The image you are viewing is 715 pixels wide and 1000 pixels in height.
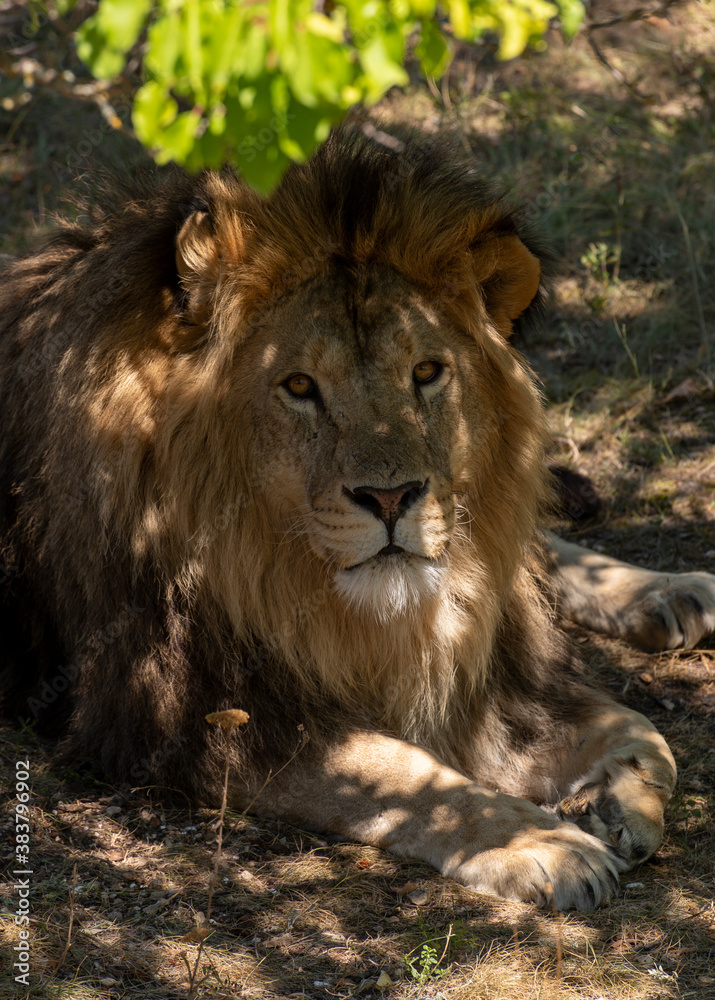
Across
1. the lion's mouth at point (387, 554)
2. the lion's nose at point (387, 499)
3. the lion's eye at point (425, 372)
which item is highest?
the lion's eye at point (425, 372)

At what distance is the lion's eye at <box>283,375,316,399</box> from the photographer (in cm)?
324

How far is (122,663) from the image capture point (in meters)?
3.51

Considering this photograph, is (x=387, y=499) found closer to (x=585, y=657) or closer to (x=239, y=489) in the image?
(x=239, y=489)

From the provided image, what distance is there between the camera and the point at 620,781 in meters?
3.34

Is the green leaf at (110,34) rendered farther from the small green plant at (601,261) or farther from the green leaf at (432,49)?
the small green plant at (601,261)

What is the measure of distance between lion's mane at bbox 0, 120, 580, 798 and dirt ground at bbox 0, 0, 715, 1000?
37 centimetres

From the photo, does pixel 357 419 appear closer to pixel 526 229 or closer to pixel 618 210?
pixel 526 229

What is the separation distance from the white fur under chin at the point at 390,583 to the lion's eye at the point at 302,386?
54 centimetres

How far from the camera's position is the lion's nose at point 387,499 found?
298 centimetres

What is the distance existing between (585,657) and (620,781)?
120 centimetres

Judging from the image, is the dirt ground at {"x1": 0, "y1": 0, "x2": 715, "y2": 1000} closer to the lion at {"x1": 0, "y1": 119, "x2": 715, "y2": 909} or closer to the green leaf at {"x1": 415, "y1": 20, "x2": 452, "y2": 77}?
the lion at {"x1": 0, "y1": 119, "x2": 715, "y2": 909}

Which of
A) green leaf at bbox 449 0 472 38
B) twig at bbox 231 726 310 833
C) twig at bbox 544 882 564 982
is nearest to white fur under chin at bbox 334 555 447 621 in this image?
twig at bbox 231 726 310 833

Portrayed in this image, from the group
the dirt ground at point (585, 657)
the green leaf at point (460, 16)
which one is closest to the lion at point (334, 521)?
the dirt ground at point (585, 657)

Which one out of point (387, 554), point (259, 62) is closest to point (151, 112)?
point (259, 62)
